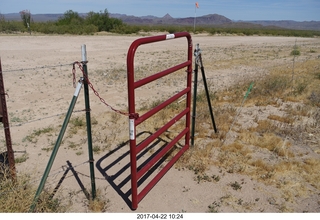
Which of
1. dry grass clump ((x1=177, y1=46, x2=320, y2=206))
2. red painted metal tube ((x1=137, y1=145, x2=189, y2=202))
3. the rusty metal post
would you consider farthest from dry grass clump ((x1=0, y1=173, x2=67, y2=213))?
dry grass clump ((x1=177, y1=46, x2=320, y2=206))

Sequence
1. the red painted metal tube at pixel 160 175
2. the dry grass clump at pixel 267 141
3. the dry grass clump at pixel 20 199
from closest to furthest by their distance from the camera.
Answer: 1. the dry grass clump at pixel 20 199
2. the red painted metal tube at pixel 160 175
3. the dry grass clump at pixel 267 141

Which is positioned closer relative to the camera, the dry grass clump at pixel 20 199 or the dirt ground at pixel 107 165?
the dry grass clump at pixel 20 199

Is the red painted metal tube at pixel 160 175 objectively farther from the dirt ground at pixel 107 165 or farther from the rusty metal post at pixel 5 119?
the rusty metal post at pixel 5 119

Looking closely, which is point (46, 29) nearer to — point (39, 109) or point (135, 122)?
point (39, 109)

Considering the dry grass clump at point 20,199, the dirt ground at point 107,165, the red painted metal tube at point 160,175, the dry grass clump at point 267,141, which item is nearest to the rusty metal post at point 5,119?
the dry grass clump at point 20,199

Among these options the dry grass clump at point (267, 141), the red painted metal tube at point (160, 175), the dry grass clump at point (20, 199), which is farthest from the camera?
the dry grass clump at point (267, 141)

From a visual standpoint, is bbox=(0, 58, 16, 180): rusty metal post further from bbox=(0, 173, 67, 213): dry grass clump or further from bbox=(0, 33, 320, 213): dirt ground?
bbox=(0, 33, 320, 213): dirt ground

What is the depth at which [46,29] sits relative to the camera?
34.5 meters

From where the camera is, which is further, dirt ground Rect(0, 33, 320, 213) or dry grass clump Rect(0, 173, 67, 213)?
dirt ground Rect(0, 33, 320, 213)

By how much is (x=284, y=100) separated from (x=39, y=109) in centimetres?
634

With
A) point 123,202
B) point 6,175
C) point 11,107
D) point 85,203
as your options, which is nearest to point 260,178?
point 123,202

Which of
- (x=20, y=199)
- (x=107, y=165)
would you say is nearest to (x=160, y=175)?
(x=107, y=165)

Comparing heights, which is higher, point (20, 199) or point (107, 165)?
point (20, 199)

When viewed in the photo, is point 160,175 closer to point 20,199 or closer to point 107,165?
point 107,165
